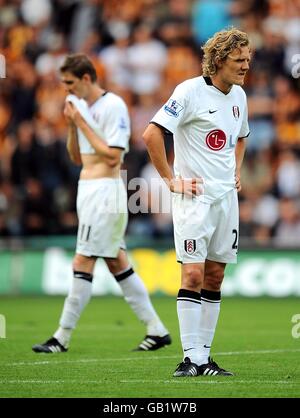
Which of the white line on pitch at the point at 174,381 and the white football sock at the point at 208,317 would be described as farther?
the white football sock at the point at 208,317

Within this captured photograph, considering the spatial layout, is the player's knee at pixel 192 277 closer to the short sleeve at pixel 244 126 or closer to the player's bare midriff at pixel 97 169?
the short sleeve at pixel 244 126

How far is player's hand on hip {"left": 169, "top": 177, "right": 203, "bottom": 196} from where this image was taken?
8492 mm

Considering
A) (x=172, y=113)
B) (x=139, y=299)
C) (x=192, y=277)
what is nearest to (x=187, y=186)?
(x=172, y=113)

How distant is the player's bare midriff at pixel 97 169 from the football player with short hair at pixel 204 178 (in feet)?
7.44

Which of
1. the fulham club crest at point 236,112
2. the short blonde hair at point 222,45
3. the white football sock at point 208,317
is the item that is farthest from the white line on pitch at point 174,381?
the short blonde hair at point 222,45

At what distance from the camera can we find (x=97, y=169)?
11.0 metres

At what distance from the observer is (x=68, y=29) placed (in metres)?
22.2

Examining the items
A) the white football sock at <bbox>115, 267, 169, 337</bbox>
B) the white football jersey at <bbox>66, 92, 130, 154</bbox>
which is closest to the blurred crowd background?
the white football sock at <bbox>115, 267, 169, 337</bbox>

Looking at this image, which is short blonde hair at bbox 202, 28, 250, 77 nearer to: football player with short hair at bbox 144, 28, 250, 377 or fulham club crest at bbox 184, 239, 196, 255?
football player with short hair at bbox 144, 28, 250, 377

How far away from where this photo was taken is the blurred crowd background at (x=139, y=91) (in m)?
19.0

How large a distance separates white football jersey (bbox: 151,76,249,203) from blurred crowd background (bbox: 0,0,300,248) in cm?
933

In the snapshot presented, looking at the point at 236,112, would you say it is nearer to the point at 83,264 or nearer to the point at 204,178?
the point at 204,178

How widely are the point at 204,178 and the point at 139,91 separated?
11.7m
